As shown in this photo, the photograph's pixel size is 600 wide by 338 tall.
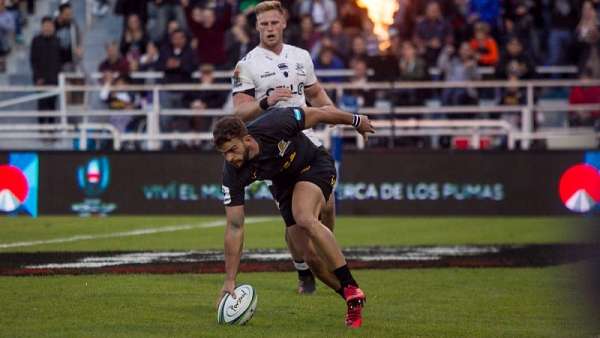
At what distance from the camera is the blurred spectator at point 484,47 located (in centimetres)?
2473

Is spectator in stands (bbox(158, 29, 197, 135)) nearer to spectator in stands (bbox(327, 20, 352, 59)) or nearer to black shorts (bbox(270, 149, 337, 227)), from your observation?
spectator in stands (bbox(327, 20, 352, 59))

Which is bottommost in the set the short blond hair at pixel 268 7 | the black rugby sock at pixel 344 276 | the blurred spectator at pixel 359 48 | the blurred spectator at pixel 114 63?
the black rugby sock at pixel 344 276

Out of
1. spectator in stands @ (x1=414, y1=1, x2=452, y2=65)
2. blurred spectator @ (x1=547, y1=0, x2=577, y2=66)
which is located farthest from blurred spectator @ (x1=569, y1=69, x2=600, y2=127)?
spectator in stands @ (x1=414, y1=1, x2=452, y2=65)

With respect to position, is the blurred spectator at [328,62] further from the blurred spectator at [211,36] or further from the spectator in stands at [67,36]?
the spectator in stands at [67,36]

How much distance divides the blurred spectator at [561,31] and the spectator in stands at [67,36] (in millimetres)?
8688

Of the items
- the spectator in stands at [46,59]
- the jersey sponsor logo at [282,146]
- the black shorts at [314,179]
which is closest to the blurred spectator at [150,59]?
the spectator in stands at [46,59]

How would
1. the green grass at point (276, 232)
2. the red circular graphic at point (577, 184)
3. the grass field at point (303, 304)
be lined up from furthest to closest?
the red circular graphic at point (577, 184), the green grass at point (276, 232), the grass field at point (303, 304)

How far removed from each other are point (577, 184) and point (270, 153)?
13.7m

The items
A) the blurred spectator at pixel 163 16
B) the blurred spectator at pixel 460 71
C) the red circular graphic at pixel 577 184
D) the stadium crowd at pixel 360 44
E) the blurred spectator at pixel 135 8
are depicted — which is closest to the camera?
the red circular graphic at pixel 577 184

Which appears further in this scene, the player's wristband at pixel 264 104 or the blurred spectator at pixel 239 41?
the blurred spectator at pixel 239 41

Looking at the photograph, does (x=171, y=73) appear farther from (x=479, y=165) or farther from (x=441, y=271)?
(x=441, y=271)

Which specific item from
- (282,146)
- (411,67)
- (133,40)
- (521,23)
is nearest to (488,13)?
(521,23)

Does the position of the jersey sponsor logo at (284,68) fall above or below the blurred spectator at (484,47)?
above

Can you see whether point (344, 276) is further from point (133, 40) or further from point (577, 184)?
point (133, 40)
